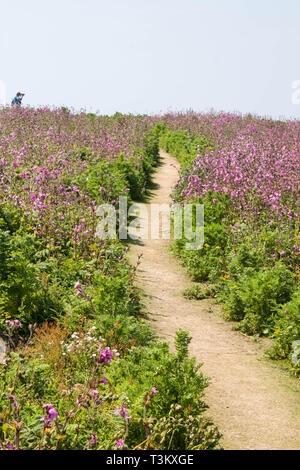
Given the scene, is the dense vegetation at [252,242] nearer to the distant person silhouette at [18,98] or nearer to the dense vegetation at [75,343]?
the dense vegetation at [75,343]

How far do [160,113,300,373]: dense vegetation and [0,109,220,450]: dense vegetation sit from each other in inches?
63.9

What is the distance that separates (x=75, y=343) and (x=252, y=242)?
4725 mm

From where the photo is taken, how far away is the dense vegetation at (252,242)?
7766 millimetres

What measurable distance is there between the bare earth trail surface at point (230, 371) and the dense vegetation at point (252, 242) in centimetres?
29

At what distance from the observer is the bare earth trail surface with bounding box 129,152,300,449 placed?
5113 millimetres

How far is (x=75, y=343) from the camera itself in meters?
5.99

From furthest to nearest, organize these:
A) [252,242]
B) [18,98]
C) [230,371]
A: [18,98] < [252,242] < [230,371]

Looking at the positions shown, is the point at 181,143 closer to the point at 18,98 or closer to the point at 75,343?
the point at 18,98

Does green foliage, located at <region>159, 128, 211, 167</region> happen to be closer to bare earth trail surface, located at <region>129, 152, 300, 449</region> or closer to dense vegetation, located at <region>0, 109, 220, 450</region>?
dense vegetation, located at <region>0, 109, 220, 450</region>

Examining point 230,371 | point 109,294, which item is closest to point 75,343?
point 109,294

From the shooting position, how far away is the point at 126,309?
22.5 feet

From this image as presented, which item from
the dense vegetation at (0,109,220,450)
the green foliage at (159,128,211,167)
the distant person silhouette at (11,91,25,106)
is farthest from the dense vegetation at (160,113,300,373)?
the distant person silhouette at (11,91,25,106)
